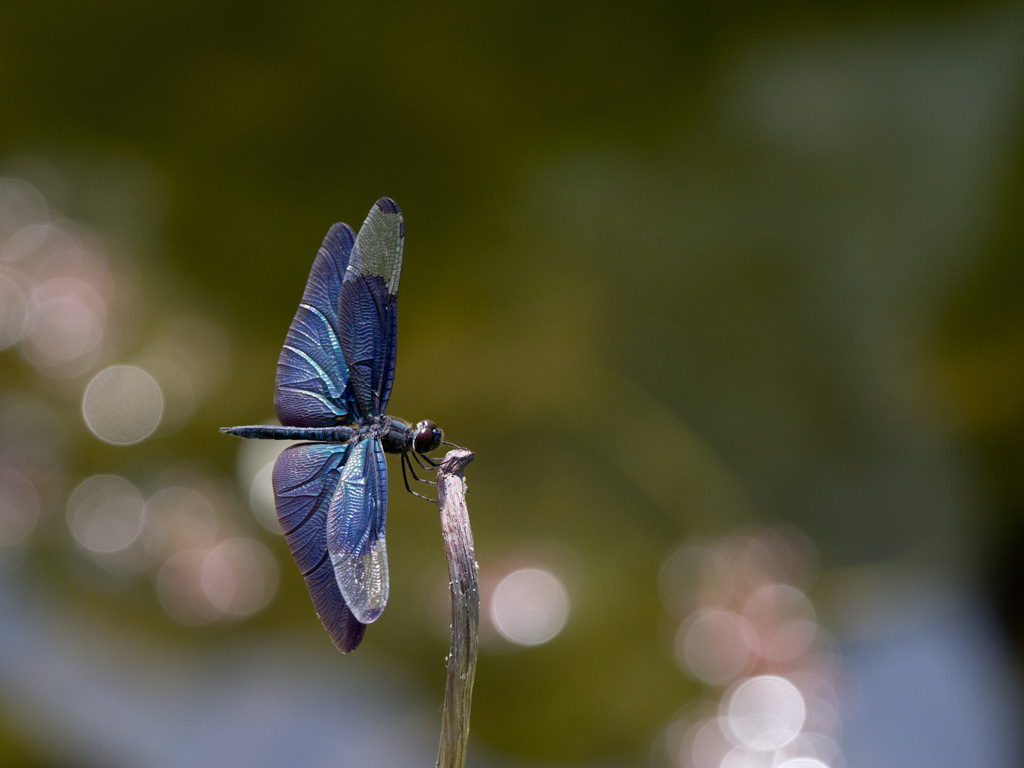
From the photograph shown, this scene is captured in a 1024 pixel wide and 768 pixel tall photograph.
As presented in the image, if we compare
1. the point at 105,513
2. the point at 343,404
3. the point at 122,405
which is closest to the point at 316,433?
the point at 343,404

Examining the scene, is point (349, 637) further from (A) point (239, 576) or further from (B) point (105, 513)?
(B) point (105, 513)

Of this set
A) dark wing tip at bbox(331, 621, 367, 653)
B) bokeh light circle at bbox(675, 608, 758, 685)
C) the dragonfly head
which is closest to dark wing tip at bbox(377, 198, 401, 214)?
the dragonfly head

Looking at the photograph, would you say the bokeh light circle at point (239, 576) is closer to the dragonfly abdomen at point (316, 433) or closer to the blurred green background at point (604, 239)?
the blurred green background at point (604, 239)

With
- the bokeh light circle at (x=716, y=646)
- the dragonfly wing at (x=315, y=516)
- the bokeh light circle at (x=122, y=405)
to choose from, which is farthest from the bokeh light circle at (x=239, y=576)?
the dragonfly wing at (x=315, y=516)

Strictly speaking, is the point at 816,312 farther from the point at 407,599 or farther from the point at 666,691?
the point at 407,599

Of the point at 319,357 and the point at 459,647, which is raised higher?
the point at 319,357

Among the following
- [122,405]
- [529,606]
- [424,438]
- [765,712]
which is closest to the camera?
[424,438]

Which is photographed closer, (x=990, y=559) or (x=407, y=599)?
(x=407, y=599)

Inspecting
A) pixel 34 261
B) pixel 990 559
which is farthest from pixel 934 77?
pixel 34 261
